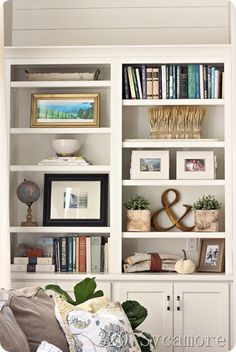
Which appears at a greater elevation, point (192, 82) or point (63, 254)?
point (192, 82)

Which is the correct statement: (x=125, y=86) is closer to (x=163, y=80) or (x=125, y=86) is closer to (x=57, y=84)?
(x=163, y=80)

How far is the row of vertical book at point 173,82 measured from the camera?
474cm

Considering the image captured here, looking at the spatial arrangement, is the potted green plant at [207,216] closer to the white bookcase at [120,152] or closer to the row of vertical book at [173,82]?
the white bookcase at [120,152]

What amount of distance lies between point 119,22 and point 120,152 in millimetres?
976

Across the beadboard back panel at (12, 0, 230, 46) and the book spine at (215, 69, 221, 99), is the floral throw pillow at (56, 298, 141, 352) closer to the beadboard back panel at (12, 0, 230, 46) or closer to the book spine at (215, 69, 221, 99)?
the book spine at (215, 69, 221, 99)

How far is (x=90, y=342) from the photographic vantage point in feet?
10.9

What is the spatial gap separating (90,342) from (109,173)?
5.62 ft

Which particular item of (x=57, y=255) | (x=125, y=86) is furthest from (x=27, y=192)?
(x=125, y=86)

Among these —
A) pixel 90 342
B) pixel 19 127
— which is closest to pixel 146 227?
pixel 19 127

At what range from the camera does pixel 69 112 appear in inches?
189

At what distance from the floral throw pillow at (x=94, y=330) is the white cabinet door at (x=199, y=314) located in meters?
1.13

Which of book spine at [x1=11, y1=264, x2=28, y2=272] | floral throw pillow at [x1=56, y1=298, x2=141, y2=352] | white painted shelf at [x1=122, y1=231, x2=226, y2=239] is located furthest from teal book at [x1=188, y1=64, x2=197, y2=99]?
floral throw pillow at [x1=56, y1=298, x2=141, y2=352]

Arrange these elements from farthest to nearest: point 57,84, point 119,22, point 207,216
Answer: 1. point 119,22
2. point 57,84
3. point 207,216

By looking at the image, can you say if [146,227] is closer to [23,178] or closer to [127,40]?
[23,178]
